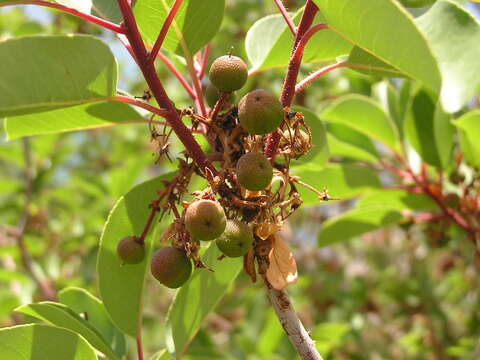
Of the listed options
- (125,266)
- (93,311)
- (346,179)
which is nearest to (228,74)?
(125,266)

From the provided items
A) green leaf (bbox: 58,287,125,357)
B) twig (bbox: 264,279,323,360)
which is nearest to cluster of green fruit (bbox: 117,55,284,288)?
twig (bbox: 264,279,323,360)

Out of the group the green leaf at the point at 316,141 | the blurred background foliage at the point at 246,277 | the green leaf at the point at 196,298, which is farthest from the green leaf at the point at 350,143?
the green leaf at the point at 196,298

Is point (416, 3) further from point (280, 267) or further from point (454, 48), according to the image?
point (280, 267)

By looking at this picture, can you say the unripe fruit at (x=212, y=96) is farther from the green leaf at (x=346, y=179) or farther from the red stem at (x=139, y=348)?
the green leaf at (x=346, y=179)

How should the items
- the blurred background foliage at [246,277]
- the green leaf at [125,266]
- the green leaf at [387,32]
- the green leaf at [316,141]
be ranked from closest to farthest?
the green leaf at [387,32] < the green leaf at [125,266] < the green leaf at [316,141] < the blurred background foliage at [246,277]

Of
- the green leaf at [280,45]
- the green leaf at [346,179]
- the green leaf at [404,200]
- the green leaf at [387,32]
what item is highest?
the green leaf at [387,32]
